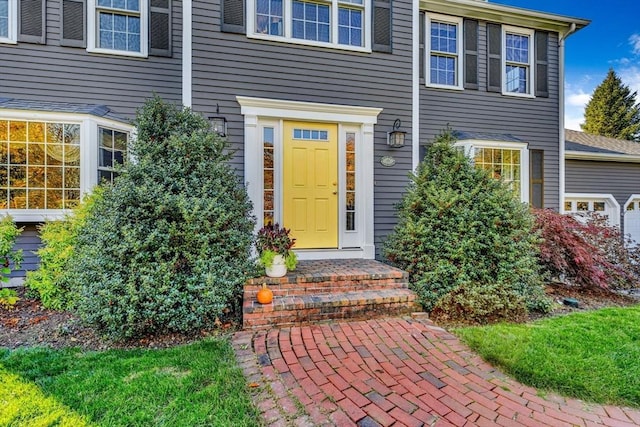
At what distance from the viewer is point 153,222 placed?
3340mm

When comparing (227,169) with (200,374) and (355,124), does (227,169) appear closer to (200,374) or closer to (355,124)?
(200,374)

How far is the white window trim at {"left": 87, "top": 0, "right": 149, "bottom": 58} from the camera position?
497 centimetres

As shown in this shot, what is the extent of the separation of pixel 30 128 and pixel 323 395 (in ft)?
17.5

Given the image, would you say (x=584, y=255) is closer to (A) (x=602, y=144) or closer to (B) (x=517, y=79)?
(B) (x=517, y=79)

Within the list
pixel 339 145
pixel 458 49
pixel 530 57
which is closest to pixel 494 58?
pixel 458 49

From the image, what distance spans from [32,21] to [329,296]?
5824 mm

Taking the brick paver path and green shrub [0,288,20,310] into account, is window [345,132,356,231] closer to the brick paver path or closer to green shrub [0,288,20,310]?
the brick paver path

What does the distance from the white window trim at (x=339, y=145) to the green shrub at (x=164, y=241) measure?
4.35 feet

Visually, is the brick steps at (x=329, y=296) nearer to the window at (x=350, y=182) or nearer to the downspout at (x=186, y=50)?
the window at (x=350, y=182)

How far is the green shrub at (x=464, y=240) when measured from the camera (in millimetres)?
3926

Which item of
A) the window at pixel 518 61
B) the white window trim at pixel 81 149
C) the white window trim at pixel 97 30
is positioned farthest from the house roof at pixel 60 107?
the window at pixel 518 61

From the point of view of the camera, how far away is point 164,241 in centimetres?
325

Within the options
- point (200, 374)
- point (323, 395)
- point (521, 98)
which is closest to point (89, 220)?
point (200, 374)

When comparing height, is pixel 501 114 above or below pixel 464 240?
above
